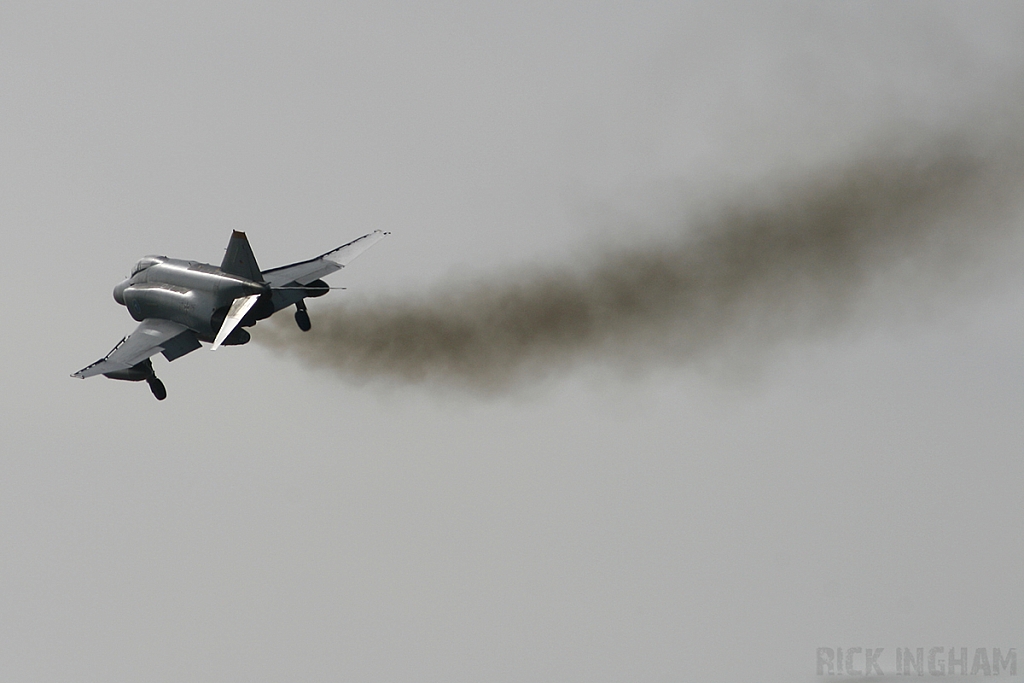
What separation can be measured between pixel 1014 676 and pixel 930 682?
5.43 meters

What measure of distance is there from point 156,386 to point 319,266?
10.8 m

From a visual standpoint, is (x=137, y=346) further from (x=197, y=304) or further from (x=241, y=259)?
(x=241, y=259)

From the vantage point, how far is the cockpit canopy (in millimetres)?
63469

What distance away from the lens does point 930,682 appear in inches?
2862

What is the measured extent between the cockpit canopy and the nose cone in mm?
768

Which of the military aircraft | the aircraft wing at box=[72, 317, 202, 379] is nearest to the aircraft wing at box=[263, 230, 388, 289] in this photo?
the military aircraft

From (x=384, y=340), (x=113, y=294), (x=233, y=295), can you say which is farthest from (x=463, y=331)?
(x=113, y=294)

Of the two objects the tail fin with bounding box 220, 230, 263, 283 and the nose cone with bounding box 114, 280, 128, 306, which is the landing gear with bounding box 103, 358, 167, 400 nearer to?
the tail fin with bounding box 220, 230, 263, 283

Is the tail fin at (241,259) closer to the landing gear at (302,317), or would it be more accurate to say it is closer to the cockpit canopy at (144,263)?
the landing gear at (302,317)

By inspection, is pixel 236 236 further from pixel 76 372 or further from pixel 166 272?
pixel 76 372

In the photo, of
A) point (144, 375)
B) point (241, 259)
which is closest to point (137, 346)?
point (144, 375)

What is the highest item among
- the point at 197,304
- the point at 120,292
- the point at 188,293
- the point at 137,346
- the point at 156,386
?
the point at 120,292

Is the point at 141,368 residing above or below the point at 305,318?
below

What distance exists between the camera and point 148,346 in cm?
5856
